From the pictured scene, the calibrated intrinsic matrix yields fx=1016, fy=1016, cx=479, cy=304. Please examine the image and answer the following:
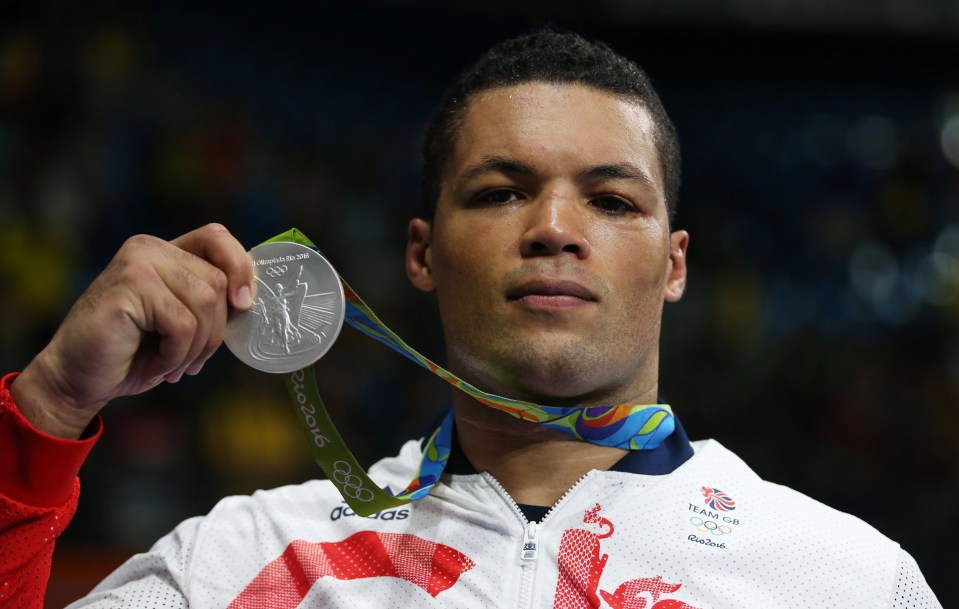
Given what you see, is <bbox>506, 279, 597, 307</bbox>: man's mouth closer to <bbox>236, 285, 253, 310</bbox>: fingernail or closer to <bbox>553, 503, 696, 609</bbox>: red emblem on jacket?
<bbox>553, 503, 696, 609</bbox>: red emblem on jacket

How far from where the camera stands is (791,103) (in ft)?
30.4

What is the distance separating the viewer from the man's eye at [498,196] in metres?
2.59

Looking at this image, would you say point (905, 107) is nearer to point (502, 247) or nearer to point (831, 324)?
point (831, 324)

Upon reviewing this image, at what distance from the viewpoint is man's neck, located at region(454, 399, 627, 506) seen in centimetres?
256

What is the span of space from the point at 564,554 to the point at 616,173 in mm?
949

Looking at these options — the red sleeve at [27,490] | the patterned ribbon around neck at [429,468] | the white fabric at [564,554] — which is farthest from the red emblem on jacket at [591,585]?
the red sleeve at [27,490]

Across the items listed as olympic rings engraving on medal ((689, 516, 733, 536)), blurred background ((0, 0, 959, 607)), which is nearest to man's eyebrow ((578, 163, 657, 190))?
olympic rings engraving on medal ((689, 516, 733, 536))

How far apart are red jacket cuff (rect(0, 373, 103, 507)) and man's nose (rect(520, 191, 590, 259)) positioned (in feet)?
3.60

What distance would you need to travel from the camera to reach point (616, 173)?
2.57m

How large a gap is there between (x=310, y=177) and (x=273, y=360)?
19.1ft

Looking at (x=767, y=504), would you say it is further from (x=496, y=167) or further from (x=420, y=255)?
(x=420, y=255)

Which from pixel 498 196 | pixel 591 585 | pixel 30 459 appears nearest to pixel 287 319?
pixel 30 459

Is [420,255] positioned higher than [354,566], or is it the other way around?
[420,255]

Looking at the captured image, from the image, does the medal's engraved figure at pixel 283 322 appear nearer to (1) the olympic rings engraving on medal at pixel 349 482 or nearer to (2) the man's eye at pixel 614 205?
(1) the olympic rings engraving on medal at pixel 349 482
